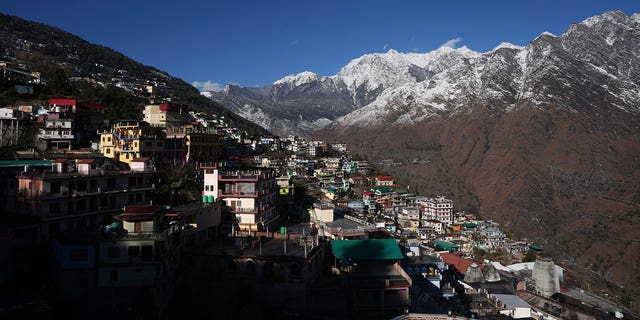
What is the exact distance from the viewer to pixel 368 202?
59750 millimetres

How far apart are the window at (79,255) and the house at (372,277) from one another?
13.1 m

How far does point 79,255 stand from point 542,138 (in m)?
117

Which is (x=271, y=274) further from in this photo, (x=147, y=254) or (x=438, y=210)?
(x=438, y=210)

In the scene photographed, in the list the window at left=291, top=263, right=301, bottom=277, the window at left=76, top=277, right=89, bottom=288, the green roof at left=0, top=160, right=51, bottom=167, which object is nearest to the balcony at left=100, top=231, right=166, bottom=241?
the window at left=76, top=277, right=89, bottom=288

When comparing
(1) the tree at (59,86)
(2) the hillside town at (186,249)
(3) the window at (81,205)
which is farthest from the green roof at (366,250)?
(1) the tree at (59,86)

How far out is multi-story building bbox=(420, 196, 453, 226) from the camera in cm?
6631

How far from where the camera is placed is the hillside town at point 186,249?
62.3 feet

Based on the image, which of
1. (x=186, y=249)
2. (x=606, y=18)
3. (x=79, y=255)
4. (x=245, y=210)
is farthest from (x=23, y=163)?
(x=606, y=18)

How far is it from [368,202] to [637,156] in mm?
80750

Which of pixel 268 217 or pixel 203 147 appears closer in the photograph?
pixel 268 217

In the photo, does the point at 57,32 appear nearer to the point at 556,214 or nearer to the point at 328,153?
the point at 328,153

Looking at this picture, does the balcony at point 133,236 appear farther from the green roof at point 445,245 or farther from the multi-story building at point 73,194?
the green roof at point 445,245

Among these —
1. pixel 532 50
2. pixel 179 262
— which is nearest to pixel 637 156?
pixel 532 50

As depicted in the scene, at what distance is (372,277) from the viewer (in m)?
26.3
